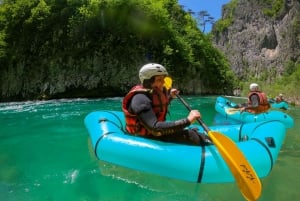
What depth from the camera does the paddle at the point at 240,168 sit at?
333 centimetres

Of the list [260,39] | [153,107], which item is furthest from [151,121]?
[260,39]

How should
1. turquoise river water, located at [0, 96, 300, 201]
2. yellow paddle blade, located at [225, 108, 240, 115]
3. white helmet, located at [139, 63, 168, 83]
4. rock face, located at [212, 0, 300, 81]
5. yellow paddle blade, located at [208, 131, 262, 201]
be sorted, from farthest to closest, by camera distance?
rock face, located at [212, 0, 300, 81] → yellow paddle blade, located at [225, 108, 240, 115] → white helmet, located at [139, 63, 168, 83] → turquoise river water, located at [0, 96, 300, 201] → yellow paddle blade, located at [208, 131, 262, 201]

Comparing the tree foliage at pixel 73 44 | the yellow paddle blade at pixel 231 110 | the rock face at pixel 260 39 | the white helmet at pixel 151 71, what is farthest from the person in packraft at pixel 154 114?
the rock face at pixel 260 39

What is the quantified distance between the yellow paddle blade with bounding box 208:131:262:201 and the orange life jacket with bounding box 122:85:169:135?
30.7 inches

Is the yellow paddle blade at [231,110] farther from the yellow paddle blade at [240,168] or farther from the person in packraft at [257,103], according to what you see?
the yellow paddle blade at [240,168]

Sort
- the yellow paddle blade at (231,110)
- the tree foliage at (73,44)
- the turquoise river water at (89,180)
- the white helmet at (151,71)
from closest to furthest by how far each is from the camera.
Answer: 1. the turquoise river water at (89,180)
2. the white helmet at (151,71)
3. the yellow paddle blade at (231,110)
4. the tree foliage at (73,44)

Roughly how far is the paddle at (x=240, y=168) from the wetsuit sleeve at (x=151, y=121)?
422 millimetres

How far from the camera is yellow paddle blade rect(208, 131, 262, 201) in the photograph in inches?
131

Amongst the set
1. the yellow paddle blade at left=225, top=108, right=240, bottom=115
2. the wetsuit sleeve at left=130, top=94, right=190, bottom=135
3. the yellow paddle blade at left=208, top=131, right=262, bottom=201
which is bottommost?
the yellow paddle blade at left=225, top=108, right=240, bottom=115

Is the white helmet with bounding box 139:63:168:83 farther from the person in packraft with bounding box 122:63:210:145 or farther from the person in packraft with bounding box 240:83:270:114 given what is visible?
the person in packraft with bounding box 240:83:270:114

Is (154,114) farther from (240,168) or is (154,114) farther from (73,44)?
(73,44)

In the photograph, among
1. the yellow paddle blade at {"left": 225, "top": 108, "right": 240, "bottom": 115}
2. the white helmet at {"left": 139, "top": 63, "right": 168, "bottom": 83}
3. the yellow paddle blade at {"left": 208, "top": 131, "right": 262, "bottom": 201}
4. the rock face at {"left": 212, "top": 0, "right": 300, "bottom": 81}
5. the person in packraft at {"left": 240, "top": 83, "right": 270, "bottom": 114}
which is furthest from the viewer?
the rock face at {"left": 212, "top": 0, "right": 300, "bottom": 81}

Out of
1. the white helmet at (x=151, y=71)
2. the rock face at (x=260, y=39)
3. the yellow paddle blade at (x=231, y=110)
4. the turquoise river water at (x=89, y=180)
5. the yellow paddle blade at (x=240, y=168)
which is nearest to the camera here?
the yellow paddle blade at (x=240, y=168)

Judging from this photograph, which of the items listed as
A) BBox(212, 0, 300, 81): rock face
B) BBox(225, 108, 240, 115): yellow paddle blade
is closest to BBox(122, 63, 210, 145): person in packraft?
BBox(225, 108, 240, 115): yellow paddle blade
